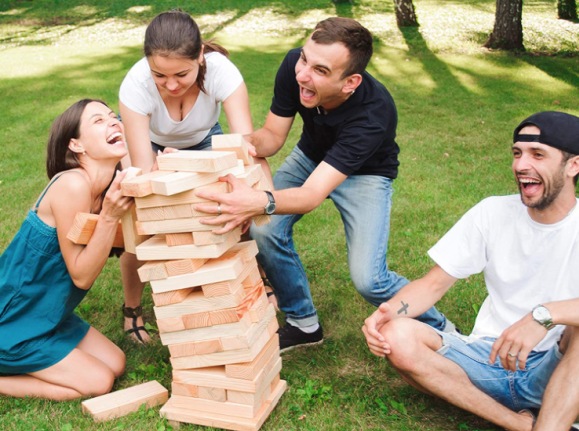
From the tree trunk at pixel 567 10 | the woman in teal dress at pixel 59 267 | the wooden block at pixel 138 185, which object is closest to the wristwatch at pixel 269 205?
the wooden block at pixel 138 185

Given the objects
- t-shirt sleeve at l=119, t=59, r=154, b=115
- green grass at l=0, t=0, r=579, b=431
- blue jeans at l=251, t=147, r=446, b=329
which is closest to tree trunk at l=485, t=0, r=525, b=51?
green grass at l=0, t=0, r=579, b=431

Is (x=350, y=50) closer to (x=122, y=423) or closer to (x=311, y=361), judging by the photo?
(x=311, y=361)

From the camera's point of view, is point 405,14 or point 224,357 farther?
point 405,14

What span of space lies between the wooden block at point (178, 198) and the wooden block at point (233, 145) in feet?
0.95

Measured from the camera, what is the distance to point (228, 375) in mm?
3336

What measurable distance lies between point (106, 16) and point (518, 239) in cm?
1758

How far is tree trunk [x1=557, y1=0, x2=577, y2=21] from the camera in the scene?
15.9m

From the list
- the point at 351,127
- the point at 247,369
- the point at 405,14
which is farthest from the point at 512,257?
the point at 405,14

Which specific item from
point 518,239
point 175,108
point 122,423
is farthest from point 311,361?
point 175,108

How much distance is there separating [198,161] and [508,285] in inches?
65.2

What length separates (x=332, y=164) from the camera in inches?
144

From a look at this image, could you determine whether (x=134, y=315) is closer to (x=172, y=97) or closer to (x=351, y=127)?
(x=172, y=97)

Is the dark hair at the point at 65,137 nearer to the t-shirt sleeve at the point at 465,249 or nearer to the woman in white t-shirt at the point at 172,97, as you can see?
the woman in white t-shirt at the point at 172,97

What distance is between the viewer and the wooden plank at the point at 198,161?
300 cm
